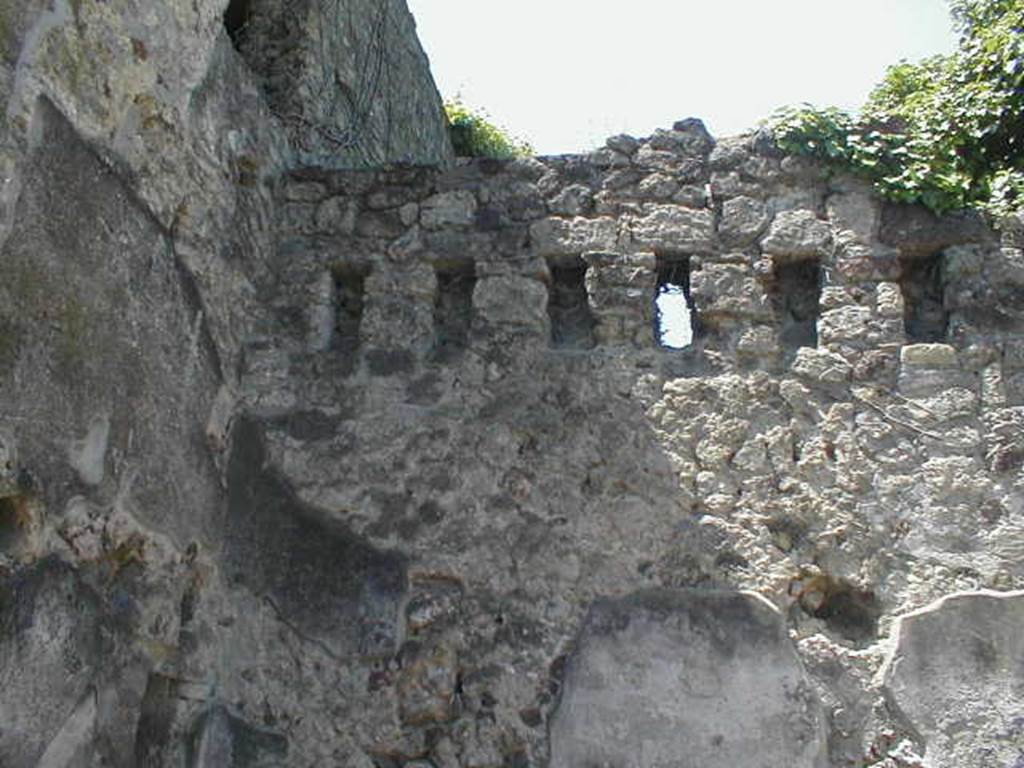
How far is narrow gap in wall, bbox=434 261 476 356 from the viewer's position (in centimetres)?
421

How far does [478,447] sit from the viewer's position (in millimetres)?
3938

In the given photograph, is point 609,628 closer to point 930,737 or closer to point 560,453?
point 560,453

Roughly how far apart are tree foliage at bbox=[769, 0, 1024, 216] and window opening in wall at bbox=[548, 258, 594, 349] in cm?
88

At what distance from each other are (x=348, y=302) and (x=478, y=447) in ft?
2.75

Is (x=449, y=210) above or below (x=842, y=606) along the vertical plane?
above

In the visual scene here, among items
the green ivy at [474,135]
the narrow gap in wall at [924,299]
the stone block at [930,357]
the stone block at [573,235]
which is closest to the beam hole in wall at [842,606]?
the stone block at [930,357]

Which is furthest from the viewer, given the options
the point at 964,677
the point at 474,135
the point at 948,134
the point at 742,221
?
the point at 474,135

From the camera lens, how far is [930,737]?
3361 mm

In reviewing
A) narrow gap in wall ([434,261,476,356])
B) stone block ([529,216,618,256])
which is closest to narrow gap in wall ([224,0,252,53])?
narrow gap in wall ([434,261,476,356])

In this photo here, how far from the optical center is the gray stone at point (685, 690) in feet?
11.2

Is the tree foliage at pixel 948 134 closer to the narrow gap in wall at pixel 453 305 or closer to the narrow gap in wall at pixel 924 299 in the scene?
the narrow gap in wall at pixel 924 299

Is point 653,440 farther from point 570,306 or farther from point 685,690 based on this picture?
point 685,690

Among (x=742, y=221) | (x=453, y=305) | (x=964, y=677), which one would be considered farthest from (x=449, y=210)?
(x=964, y=677)

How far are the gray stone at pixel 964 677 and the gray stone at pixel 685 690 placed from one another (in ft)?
0.96
